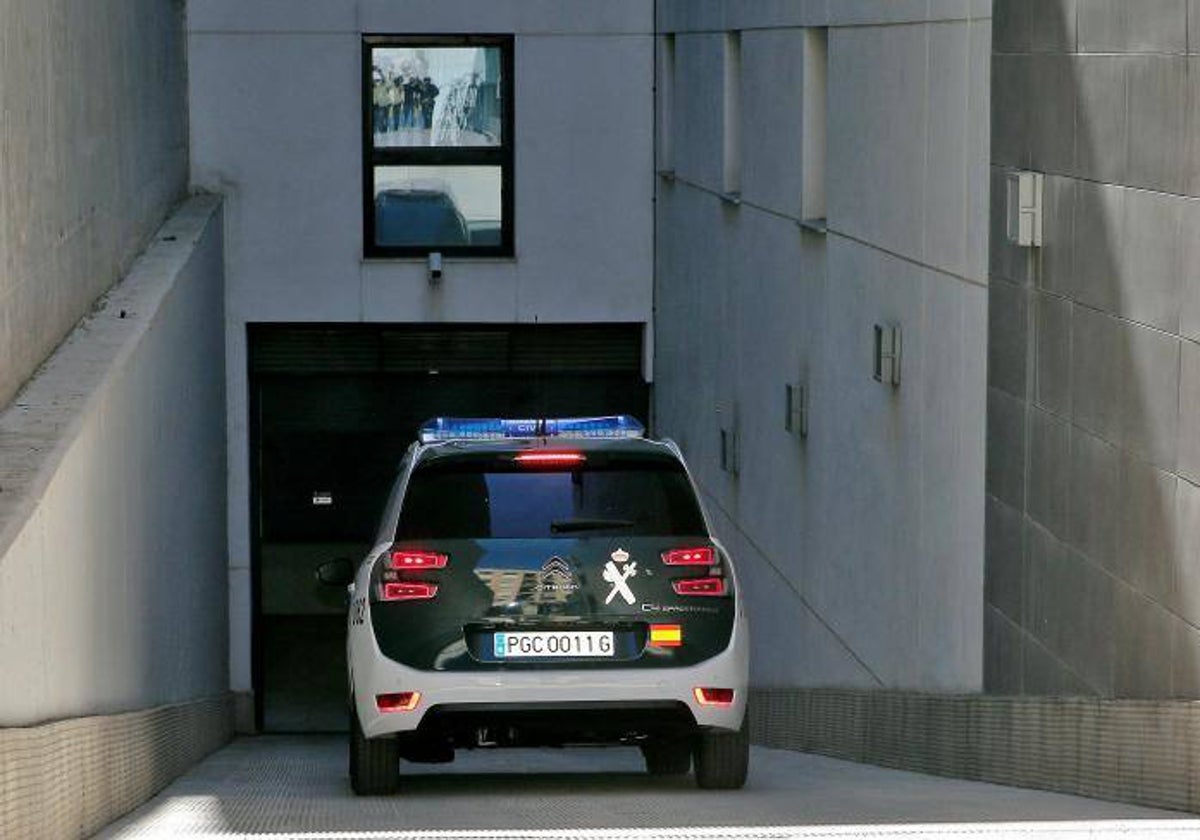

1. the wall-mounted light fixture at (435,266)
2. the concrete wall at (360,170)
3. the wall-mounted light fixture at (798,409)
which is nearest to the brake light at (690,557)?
the wall-mounted light fixture at (798,409)

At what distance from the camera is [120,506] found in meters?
11.0

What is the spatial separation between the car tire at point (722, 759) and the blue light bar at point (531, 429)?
4.19ft

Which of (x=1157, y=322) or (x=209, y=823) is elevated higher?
(x=1157, y=322)

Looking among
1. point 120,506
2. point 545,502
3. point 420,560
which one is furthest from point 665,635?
point 120,506

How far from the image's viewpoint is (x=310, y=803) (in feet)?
32.2

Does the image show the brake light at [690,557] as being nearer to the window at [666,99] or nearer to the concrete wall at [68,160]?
the concrete wall at [68,160]

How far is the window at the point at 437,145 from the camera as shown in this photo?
74.4 feet

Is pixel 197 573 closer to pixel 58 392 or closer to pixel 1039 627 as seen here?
pixel 58 392

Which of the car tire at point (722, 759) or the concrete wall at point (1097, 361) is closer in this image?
the concrete wall at point (1097, 361)

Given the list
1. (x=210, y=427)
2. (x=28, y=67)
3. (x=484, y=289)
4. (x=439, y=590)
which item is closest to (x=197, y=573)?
(x=210, y=427)

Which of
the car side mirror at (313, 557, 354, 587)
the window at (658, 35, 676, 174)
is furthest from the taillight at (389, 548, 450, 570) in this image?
the window at (658, 35, 676, 174)

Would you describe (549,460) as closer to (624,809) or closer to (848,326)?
(624,809)

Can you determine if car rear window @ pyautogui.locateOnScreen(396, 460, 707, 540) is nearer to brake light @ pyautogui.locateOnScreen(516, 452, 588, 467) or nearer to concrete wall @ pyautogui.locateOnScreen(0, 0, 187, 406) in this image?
brake light @ pyautogui.locateOnScreen(516, 452, 588, 467)

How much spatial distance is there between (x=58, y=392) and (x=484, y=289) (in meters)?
12.9
